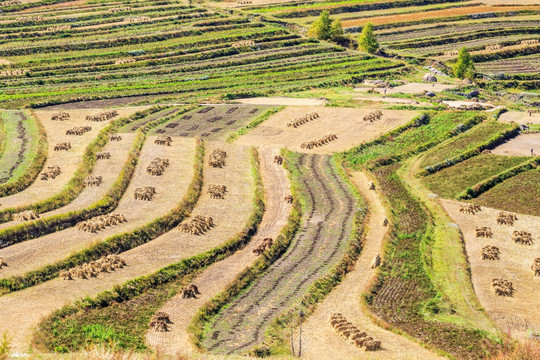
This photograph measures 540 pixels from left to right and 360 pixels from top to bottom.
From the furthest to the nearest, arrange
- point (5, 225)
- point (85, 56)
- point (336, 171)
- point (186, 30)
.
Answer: point (186, 30), point (85, 56), point (336, 171), point (5, 225)

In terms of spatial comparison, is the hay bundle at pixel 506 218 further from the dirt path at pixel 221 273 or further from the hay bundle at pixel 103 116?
the hay bundle at pixel 103 116

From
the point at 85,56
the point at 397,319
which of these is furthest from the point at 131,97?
the point at 397,319

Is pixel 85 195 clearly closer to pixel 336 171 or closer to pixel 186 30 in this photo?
pixel 336 171

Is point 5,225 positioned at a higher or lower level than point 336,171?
higher

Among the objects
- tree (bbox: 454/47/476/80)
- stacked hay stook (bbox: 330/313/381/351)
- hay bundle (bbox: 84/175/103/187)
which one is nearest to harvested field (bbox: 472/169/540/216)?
stacked hay stook (bbox: 330/313/381/351)

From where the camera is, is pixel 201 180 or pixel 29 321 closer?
pixel 29 321

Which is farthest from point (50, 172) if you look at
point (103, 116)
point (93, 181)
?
point (103, 116)

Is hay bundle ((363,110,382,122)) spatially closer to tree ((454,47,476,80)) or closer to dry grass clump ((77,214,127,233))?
tree ((454,47,476,80))

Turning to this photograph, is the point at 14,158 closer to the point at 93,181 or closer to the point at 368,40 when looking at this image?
the point at 93,181
